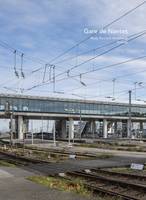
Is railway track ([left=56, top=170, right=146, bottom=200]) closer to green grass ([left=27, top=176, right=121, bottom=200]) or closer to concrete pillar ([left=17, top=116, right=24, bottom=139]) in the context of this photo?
green grass ([left=27, top=176, right=121, bottom=200])

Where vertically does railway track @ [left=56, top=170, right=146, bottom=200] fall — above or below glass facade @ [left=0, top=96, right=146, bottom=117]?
below

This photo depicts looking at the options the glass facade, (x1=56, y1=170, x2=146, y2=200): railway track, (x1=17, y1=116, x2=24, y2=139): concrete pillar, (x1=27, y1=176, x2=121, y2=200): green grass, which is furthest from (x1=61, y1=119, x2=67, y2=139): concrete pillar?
(x1=27, y1=176, x2=121, y2=200): green grass

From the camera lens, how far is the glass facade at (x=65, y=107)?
118 meters

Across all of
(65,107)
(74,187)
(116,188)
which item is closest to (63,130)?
(65,107)

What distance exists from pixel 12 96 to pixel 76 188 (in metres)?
100

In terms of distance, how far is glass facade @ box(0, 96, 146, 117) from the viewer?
11785cm

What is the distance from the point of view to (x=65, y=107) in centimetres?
12862

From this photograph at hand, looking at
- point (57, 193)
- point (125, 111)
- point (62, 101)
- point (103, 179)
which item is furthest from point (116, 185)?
point (125, 111)

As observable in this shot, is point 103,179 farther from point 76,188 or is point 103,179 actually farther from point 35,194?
point 35,194

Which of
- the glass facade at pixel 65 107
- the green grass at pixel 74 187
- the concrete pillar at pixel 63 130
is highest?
the glass facade at pixel 65 107

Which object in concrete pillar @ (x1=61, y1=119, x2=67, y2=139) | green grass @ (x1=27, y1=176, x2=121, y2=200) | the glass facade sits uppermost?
the glass facade

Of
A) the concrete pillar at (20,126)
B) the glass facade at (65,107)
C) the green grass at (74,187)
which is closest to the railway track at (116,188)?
the green grass at (74,187)

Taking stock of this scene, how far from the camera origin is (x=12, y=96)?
116m

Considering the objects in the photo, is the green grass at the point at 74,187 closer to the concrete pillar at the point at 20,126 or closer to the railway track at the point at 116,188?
the railway track at the point at 116,188
